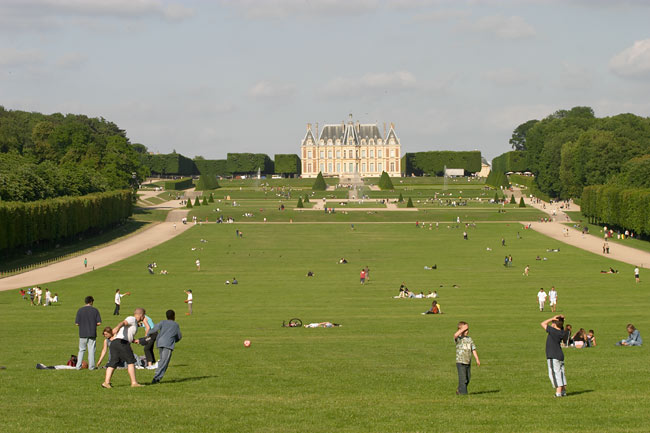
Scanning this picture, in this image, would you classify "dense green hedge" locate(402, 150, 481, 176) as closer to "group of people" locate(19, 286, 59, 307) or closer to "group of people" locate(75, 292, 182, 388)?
"group of people" locate(19, 286, 59, 307)

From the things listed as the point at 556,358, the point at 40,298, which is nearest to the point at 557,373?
the point at 556,358

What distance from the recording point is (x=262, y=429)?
10.7m

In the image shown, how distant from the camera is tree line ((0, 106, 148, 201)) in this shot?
72.4 m

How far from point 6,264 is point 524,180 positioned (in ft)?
372

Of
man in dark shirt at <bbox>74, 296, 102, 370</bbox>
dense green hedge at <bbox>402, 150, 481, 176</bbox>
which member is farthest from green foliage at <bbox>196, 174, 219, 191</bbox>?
man in dark shirt at <bbox>74, 296, 102, 370</bbox>

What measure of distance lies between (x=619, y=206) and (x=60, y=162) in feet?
219

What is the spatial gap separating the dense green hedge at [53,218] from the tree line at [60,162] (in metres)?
3.27

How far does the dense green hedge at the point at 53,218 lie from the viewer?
56.9 metres

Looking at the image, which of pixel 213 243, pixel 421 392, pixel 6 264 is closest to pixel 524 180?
pixel 213 243

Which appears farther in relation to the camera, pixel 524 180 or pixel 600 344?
pixel 524 180

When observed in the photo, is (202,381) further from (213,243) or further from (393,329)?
(213,243)

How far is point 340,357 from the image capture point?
58.5 ft

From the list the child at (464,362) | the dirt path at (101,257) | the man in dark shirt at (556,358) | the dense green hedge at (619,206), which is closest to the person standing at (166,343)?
the child at (464,362)

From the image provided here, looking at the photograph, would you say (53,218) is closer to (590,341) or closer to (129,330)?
(590,341)
